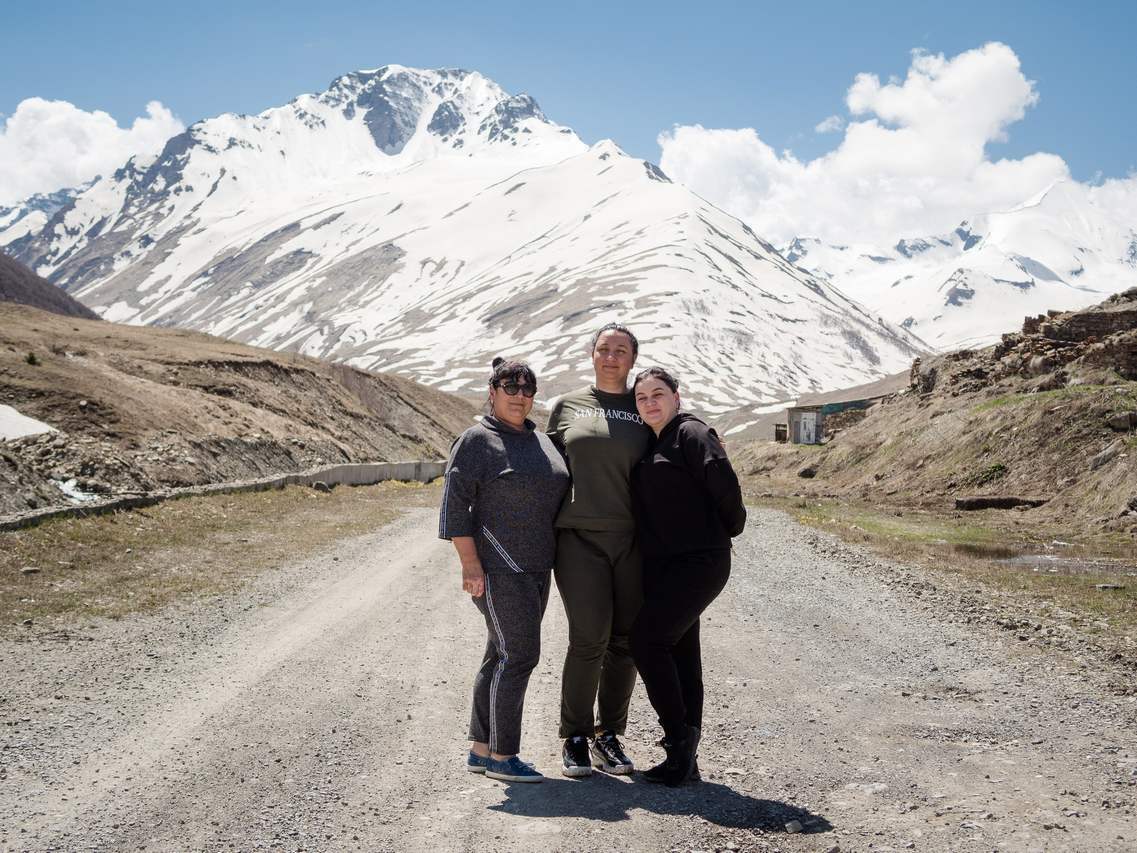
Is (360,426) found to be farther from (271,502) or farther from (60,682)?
(60,682)

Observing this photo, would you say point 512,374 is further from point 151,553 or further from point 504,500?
point 151,553

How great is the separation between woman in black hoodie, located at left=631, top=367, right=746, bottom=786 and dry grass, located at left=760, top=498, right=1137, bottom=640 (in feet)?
19.2

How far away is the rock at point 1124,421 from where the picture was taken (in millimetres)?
24188

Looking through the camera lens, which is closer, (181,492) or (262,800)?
(262,800)

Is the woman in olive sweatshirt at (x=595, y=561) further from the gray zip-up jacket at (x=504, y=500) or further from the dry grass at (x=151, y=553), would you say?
the dry grass at (x=151, y=553)

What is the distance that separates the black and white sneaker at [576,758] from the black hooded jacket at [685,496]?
1.26 metres

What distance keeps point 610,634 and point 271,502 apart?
2041 cm

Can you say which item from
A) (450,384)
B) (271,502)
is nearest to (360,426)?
(271,502)

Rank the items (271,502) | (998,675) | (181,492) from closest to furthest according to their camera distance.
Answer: (998,675) → (181,492) → (271,502)

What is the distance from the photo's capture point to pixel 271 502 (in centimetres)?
2494

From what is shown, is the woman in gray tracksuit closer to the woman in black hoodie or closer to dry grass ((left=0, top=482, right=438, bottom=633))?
the woman in black hoodie

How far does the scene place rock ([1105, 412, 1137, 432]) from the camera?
952 inches

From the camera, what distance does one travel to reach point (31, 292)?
417 feet

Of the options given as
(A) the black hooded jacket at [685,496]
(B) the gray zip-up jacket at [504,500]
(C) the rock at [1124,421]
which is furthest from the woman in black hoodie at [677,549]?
(C) the rock at [1124,421]
